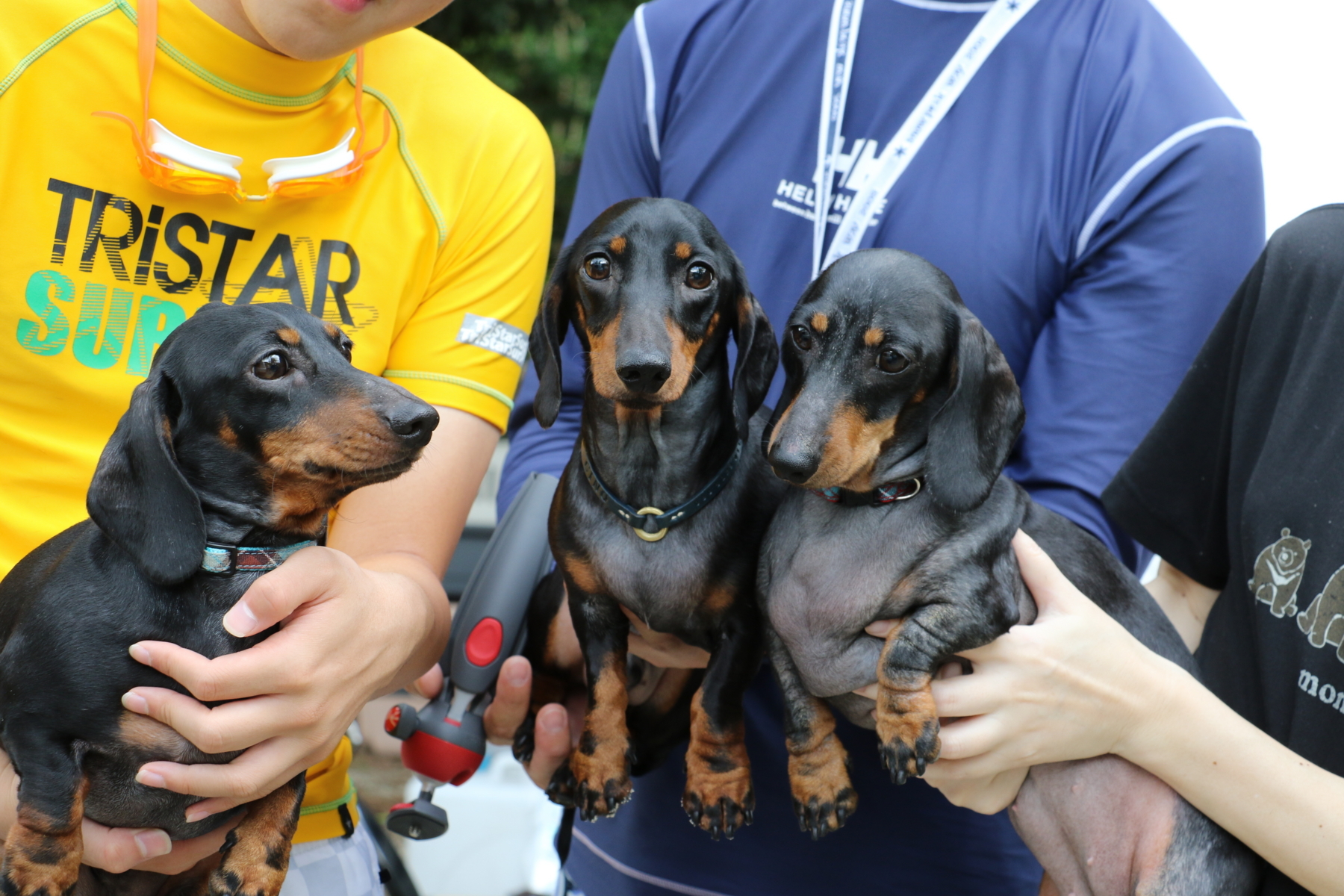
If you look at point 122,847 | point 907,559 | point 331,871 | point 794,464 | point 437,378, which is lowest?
point 331,871

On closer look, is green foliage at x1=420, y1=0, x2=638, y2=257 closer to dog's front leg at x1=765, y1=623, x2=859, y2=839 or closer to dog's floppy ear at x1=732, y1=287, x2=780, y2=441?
dog's floppy ear at x1=732, y1=287, x2=780, y2=441

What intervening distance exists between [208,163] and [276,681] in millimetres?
901

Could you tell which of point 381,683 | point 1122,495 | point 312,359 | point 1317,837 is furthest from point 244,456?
point 1317,837

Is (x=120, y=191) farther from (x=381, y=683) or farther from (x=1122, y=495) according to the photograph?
(x=1122, y=495)

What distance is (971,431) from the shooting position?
160cm

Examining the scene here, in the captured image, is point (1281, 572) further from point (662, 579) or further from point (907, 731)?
point (662, 579)

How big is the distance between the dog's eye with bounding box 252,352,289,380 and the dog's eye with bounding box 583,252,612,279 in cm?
50

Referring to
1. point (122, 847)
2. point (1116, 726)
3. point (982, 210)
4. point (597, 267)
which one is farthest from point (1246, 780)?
point (122, 847)

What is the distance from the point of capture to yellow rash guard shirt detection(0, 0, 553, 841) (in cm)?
175

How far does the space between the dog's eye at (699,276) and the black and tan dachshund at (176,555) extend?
48 centimetres

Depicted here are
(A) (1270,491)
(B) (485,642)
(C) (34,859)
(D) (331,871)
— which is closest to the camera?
(C) (34,859)

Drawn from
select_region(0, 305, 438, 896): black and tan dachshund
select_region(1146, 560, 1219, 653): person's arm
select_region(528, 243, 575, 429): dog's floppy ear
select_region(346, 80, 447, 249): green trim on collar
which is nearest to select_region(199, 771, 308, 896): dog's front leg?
select_region(0, 305, 438, 896): black and tan dachshund

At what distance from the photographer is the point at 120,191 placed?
1808mm

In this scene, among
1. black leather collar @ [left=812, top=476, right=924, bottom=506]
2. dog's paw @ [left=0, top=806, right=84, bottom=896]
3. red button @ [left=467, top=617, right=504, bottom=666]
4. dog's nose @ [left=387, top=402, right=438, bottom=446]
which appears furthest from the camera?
red button @ [left=467, top=617, right=504, bottom=666]
